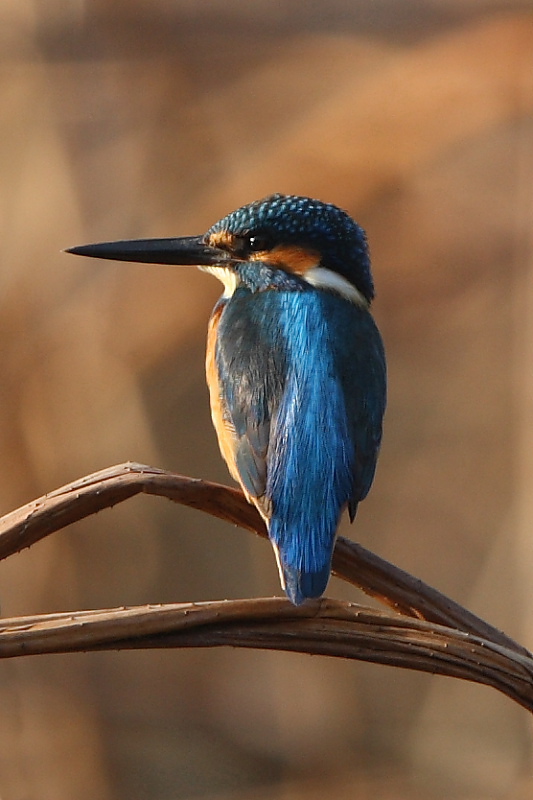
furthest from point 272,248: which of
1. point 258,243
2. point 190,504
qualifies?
point 190,504

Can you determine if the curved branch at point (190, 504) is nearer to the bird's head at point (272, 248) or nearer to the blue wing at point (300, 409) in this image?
the blue wing at point (300, 409)

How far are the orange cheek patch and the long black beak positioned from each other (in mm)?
47

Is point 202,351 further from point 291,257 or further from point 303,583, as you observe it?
point 303,583

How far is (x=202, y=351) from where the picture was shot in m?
1.32

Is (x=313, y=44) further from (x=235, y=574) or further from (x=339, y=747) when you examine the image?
(x=339, y=747)

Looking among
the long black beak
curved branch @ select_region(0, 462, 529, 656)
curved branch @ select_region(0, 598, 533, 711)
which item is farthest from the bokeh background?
curved branch @ select_region(0, 598, 533, 711)

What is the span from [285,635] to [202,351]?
773mm

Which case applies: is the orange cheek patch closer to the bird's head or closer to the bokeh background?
the bird's head

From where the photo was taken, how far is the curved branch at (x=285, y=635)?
550 millimetres

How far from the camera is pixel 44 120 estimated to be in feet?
4.29

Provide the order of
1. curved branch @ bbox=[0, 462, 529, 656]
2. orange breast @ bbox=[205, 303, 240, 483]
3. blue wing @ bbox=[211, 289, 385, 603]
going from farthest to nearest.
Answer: orange breast @ bbox=[205, 303, 240, 483], blue wing @ bbox=[211, 289, 385, 603], curved branch @ bbox=[0, 462, 529, 656]

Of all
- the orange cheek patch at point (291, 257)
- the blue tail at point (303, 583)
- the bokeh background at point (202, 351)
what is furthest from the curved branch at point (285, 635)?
the bokeh background at point (202, 351)

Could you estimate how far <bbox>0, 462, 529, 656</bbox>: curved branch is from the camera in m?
0.65

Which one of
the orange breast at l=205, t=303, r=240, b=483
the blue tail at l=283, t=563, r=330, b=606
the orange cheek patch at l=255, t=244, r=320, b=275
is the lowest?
the blue tail at l=283, t=563, r=330, b=606
